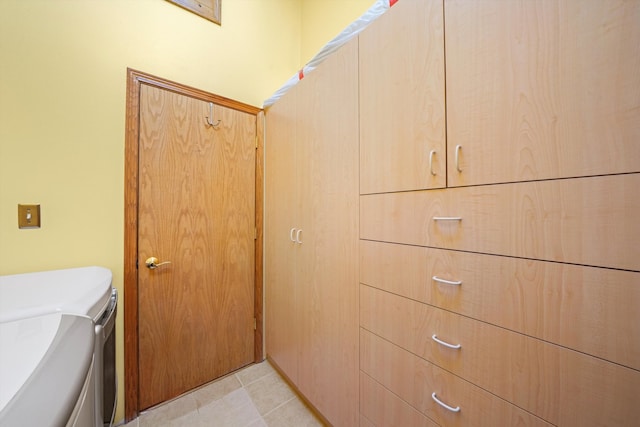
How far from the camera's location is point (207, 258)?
5.49 ft

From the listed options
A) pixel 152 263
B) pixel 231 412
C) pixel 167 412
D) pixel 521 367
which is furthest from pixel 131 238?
pixel 521 367

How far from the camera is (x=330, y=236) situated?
128 cm

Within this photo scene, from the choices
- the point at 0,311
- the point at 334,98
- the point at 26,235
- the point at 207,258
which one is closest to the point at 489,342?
the point at 334,98

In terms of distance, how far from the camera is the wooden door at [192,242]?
1.46m

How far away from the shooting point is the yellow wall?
1111mm

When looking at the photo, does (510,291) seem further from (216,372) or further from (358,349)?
(216,372)

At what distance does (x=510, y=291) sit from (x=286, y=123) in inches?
59.6

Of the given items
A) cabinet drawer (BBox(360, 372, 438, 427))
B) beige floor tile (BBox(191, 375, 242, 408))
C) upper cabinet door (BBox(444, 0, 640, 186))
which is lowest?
beige floor tile (BBox(191, 375, 242, 408))

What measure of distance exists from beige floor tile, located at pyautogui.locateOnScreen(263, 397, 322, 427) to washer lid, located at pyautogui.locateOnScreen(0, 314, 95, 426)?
129cm

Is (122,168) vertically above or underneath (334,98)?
underneath

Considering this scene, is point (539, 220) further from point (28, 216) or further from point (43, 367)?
point (28, 216)

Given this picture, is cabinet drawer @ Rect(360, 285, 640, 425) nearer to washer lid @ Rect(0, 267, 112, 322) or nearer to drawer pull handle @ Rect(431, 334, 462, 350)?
drawer pull handle @ Rect(431, 334, 462, 350)

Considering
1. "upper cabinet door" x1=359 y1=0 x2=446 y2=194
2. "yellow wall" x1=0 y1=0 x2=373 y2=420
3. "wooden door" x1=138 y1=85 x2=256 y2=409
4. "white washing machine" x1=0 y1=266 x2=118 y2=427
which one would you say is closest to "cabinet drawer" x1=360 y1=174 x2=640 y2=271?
"upper cabinet door" x1=359 y1=0 x2=446 y2=194

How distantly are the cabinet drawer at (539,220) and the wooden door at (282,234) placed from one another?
2.91 ft
